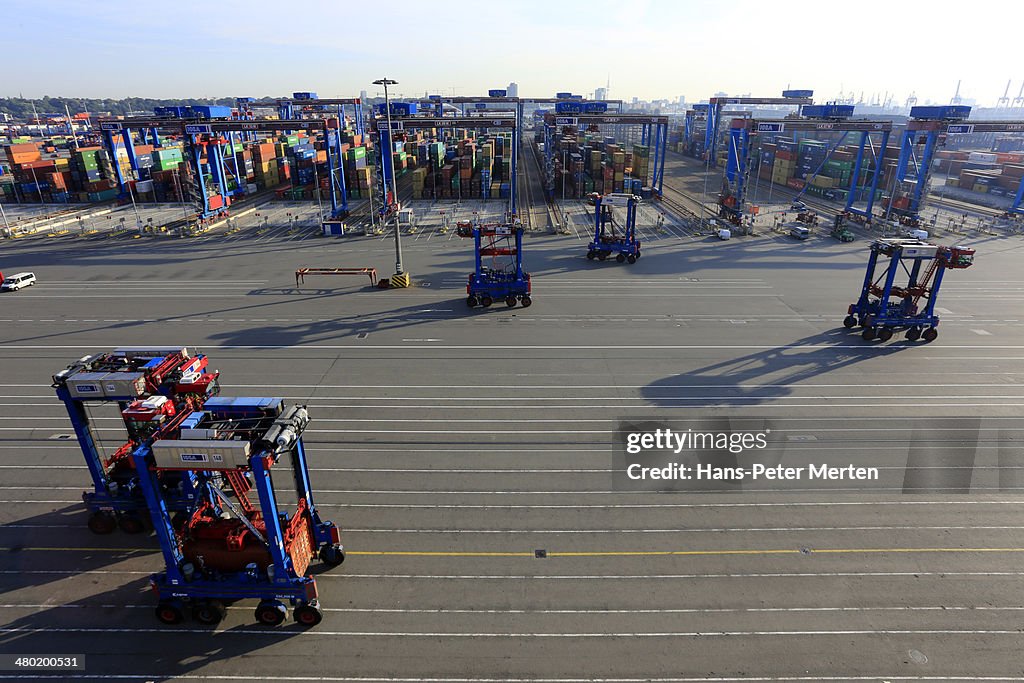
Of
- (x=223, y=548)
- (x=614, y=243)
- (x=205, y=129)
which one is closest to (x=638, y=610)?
(x=223, y=548)

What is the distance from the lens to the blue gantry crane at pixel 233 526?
10.8 metres

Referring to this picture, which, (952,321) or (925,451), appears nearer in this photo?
(925,451)

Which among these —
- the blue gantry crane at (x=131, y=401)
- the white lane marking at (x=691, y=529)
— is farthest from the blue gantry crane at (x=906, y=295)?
the blue gantry crane at (x=131, y=401)

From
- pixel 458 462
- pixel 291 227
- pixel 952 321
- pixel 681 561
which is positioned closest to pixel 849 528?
pixel 681 561

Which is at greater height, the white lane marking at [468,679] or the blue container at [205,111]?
the blue container at [205,111]

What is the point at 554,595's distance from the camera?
12891mm

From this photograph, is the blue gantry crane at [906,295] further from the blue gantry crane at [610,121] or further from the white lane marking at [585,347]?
the blue gantry crane at [610,121]

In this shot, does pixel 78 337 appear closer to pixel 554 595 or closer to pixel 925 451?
pixel 554 595

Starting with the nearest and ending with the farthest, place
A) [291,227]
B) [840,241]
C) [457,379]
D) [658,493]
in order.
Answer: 1. [658,493]
2. [457,379]
3. [840,241]
4. [291,227]

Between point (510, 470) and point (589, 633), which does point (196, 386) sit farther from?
point (589, 633)

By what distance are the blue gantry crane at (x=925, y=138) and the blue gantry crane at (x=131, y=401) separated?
6730cm

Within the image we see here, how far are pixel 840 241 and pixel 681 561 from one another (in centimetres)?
4863

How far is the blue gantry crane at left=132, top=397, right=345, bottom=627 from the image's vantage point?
10.8m

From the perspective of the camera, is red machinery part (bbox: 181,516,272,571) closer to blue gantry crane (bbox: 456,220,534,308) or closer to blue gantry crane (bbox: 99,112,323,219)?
blue gantry crane (bbox: 456,220,534,308)
